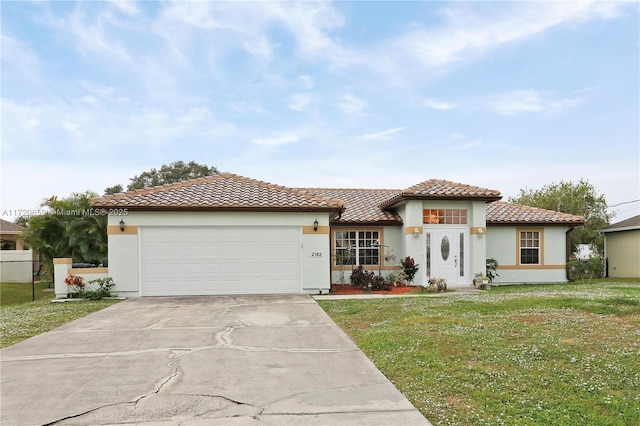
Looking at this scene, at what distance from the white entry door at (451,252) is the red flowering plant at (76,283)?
1305 cm

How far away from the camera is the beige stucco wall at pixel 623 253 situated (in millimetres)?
22484

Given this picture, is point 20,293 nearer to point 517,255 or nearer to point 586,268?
point 517,255

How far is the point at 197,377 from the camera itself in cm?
572

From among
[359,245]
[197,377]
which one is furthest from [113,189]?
[197,377]

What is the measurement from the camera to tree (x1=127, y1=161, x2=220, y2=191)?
44.1 meters

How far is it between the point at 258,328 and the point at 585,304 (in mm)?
8002

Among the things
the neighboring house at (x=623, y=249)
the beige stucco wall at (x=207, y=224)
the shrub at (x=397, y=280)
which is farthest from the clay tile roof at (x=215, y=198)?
the neighboring house at (x=623, y=249)

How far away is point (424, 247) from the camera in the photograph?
1719 centimetres

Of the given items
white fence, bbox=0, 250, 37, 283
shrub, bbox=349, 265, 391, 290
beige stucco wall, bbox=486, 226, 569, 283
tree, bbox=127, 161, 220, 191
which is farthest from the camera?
tree, bbox=127, 161, 220, 191

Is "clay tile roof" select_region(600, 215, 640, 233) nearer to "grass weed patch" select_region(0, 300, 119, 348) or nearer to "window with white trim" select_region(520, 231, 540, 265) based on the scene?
"window with white trim" select_region(520, 231, 540, 265)

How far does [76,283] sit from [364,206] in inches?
488

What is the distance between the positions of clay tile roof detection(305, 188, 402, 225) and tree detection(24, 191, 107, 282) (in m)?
10.9

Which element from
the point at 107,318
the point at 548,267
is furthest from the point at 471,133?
the point at 107,318

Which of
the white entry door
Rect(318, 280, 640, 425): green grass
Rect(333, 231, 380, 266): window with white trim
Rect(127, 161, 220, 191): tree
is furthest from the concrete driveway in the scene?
Rect(127, 161, 220, 191): tree
